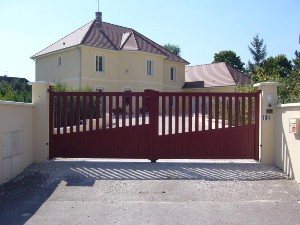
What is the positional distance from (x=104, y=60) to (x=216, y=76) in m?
13.3

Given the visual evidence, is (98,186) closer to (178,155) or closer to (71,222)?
(71,222)

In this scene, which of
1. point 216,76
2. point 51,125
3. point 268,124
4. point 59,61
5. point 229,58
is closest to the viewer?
Result: point 268,124

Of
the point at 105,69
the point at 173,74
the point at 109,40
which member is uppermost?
the point at 109,40

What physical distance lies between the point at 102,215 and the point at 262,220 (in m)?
2.39

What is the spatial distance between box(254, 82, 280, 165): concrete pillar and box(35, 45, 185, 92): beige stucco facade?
21.5m

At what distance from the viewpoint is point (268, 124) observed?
334 inches

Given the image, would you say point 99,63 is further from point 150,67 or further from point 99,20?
point 99,20

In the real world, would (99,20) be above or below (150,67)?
above

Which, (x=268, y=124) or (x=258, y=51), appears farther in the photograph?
(x=258, y=51)

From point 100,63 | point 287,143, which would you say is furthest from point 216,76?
point 287,143

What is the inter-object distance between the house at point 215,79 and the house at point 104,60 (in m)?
4.14

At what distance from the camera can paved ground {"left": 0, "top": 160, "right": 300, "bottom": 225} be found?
4.99m

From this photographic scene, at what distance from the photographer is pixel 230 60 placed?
59.2 m

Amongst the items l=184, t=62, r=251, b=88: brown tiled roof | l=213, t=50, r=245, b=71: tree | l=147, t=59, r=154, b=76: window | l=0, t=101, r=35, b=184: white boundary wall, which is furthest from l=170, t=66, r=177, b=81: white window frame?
l=0, t=101, r=35, b=184: white boundary wall
